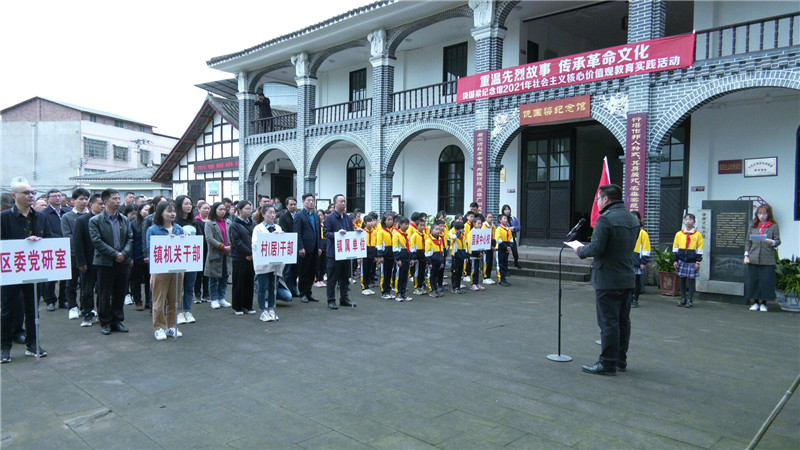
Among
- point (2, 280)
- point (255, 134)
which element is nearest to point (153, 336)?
point (2, 280)

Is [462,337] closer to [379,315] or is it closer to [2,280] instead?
[379,315]

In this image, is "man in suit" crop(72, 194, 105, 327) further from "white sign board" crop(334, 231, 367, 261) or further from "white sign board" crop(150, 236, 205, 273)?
"white sign board" crop(334, 231, 367, 261)

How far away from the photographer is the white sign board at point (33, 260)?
5.09 m

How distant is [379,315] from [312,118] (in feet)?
42.8

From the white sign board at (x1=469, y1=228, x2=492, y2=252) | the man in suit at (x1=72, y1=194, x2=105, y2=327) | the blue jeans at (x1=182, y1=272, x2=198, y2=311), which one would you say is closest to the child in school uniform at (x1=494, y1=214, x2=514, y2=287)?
the white sign board at (x1=469, y1=228, x2=492, y2=252)

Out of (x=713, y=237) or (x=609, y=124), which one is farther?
(x=609, y=124)

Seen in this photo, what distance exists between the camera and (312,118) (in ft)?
63.5

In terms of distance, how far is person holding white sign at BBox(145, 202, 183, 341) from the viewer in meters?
6.30

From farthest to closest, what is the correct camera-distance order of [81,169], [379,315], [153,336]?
[81,169], [379,315], [153,336]

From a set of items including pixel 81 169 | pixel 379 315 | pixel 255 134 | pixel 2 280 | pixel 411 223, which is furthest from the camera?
pixel 81 169

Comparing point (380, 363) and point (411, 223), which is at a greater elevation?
point (411, 223)

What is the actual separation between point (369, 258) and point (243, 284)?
347cm

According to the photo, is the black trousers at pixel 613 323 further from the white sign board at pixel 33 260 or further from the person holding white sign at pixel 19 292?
the person holding white sign at pixel 19 292

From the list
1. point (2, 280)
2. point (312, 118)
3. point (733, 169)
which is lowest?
point (2, 280)
